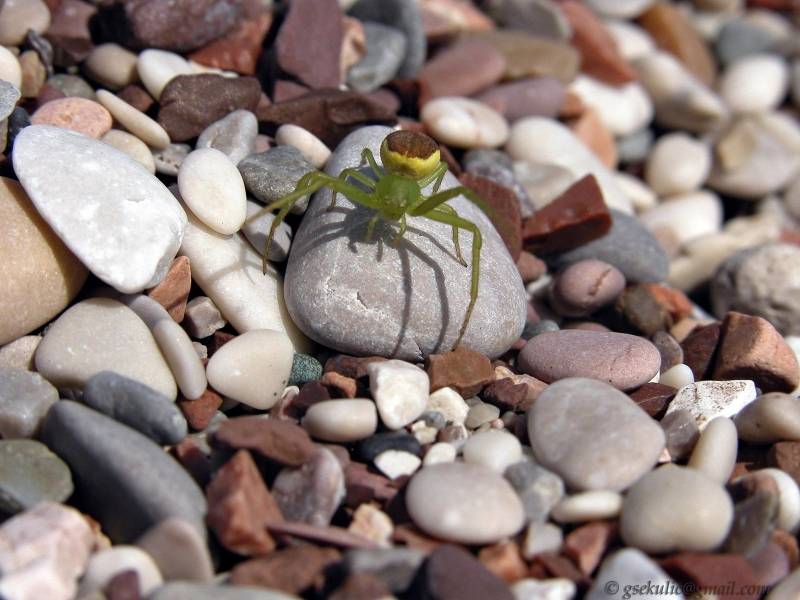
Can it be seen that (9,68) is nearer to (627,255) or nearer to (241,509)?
(241,509)

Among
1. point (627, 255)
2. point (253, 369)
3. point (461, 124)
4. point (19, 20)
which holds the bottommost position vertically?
point (627, 255)

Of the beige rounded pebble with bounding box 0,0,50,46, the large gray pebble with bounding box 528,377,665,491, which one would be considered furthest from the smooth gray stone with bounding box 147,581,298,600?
the beige rounded pebble with bounding box 0,0,50,46

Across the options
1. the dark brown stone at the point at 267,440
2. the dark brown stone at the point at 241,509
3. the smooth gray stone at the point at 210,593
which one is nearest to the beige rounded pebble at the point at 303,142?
the dark brown stone at the point at 267,440

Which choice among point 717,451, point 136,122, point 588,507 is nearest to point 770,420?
point 717,451

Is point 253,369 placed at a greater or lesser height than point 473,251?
lesser

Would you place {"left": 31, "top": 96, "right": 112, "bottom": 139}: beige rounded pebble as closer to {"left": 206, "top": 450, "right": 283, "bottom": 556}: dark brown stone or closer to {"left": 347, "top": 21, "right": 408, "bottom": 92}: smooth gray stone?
{"left": 347, "top": 21, "right": 408, "bottom": 92}: smooth gray stone

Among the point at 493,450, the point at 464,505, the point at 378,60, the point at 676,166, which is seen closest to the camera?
the point at 464,505

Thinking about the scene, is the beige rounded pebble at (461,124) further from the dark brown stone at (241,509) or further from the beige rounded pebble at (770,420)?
the dark brown stone at (241,509)
